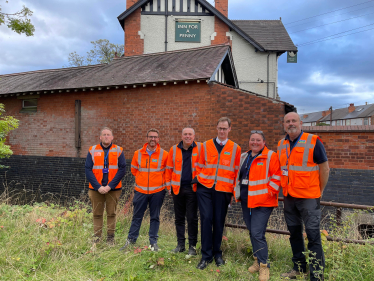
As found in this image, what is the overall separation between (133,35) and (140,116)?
442 inches

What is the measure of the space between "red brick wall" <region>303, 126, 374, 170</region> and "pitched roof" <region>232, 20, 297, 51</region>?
1315 centimetres

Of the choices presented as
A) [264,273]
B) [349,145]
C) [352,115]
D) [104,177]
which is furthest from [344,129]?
[352,115]

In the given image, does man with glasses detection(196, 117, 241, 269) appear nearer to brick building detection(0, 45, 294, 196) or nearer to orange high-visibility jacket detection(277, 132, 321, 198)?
orange high-visibility jacket detection(277, 132, 321, 198)

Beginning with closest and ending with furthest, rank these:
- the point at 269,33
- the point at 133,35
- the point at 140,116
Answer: the point at 140,116
the point at 133,35
the point at 269,33

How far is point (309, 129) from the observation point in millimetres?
7219

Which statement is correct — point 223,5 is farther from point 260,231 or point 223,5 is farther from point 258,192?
point 260,231

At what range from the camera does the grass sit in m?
3.31

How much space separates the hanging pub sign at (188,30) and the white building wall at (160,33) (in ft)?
0.73

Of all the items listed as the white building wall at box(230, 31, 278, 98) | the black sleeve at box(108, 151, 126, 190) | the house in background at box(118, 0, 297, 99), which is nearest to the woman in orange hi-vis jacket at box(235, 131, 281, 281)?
the black sleeve at box(108, 151, 126, 190)

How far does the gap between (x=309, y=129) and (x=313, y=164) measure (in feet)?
14.2

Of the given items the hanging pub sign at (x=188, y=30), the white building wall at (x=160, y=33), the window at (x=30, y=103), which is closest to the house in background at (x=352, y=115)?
the white building wall at (x=160, y=33)

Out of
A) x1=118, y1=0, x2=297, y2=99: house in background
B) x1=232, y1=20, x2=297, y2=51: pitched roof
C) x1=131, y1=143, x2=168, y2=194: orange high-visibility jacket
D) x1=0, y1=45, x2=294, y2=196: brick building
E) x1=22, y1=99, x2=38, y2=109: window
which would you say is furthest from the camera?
x1=232, y1=20, x2=297, y2=51: pitched roof

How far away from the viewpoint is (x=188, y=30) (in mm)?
18188

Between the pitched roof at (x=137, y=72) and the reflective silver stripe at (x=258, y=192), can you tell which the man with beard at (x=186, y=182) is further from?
the pitched roof at (x=137, y=72)
